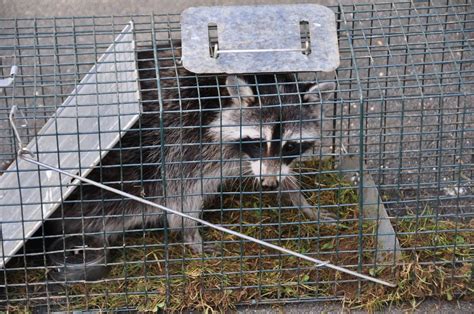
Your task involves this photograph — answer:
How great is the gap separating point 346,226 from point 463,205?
2.45ft

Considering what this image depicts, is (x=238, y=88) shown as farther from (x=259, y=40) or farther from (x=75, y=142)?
(x=75, y=142)

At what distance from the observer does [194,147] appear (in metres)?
4.68

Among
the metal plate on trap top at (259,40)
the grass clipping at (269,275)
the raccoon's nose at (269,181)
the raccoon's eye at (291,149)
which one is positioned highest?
the metal plate on trap top at (259,40)

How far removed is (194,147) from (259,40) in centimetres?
80

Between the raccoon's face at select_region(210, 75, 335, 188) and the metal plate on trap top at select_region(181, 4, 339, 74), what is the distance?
149mm

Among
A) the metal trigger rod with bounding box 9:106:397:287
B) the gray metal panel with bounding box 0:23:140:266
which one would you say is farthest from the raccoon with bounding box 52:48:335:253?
the metal trigger rod with bounding box 9:106:397:287

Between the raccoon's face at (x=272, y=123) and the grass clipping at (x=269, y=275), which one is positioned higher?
the raccoon's face at (x=272, y=123)

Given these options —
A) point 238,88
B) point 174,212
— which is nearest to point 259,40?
point 238,88

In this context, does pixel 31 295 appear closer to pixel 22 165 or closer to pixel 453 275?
pixel 22 165

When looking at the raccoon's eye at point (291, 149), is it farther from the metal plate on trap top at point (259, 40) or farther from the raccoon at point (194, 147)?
the metal plate on trap top at point (259, 40)

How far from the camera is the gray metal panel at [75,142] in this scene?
4148 millimetres

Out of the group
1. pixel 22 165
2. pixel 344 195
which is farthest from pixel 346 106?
pixel 22 165

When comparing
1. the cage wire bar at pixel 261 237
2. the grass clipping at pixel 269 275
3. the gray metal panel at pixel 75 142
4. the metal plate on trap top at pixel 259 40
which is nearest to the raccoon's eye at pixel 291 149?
the cage wire bar at pixel 261 237

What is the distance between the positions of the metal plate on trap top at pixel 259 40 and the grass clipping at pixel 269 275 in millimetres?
498
